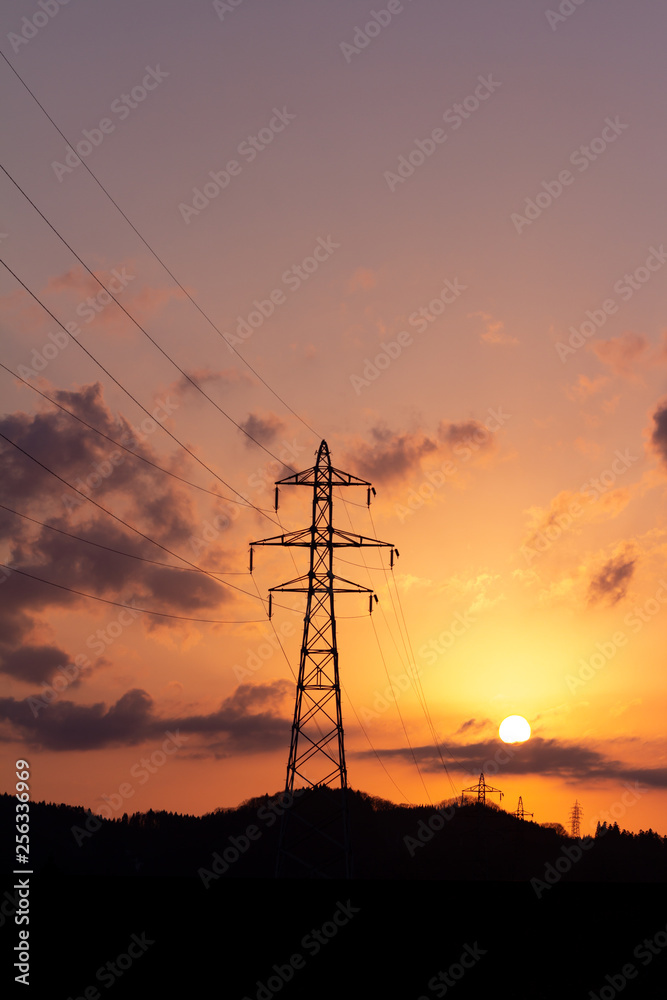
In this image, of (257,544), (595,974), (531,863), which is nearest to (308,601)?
(257,544)

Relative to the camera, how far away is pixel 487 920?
2855cm

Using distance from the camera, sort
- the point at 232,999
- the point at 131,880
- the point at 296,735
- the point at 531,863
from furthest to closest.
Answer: the point at 531,863
the point at 296,735
the point at 131,880
the point at 232,999

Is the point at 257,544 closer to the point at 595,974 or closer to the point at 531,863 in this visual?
the point at 595,974

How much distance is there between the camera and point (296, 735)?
46188 mm

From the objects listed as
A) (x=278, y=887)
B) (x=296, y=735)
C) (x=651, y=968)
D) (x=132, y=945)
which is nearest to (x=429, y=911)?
(x=278, y=887)

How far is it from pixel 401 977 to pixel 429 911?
6.31ft

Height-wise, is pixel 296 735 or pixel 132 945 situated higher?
pixel 296 735

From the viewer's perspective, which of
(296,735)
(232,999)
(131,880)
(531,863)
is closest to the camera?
(232,999)

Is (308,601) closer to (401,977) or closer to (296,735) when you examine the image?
(296,735)

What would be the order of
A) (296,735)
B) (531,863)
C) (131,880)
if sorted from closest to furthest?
(131,880), (296,735), (531,863)

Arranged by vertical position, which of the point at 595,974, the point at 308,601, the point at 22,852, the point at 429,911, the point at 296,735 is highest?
the point at 308,601

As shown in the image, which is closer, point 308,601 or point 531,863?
point 308,601

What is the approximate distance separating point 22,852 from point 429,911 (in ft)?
37.4

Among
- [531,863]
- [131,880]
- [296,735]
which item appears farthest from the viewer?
[531,863]
